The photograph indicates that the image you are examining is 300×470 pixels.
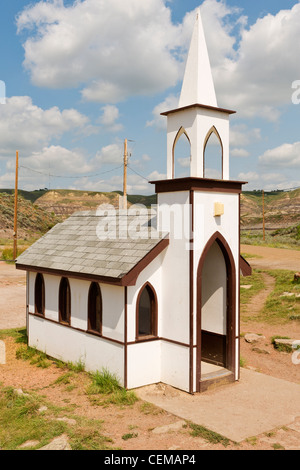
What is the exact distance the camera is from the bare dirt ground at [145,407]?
7.63 m

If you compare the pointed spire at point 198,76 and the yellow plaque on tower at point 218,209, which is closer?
the yellow plaque on tower at point 218,209

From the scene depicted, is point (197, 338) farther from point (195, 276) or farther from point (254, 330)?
point (254, 330)

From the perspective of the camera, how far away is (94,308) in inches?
459

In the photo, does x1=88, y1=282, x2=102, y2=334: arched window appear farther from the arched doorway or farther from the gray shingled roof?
the arched doorway

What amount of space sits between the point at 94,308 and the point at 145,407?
10.8ft

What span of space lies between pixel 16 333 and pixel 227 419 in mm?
10162

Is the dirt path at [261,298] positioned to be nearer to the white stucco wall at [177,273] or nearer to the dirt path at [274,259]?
the dirt path at [274,259]

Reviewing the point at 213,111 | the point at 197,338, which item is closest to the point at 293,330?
the point at 197,338

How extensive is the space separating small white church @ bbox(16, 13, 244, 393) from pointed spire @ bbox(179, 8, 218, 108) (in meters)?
0.03

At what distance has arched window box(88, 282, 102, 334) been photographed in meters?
11.4

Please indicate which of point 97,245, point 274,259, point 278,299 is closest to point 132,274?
point 97,245

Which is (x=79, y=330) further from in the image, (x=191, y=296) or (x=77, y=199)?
(x=77, y=199)

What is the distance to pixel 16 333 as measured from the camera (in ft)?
53.5

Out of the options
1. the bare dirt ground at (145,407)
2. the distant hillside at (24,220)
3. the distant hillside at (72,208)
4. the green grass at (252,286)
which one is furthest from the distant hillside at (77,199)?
the bare dirt ground at (145,407)
